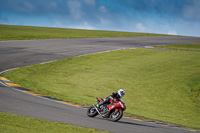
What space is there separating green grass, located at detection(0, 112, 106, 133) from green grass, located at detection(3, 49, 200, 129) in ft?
19.4

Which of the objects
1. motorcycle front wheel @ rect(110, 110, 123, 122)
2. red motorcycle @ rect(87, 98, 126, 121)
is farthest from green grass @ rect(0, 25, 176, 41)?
motorcycle front wheel @ rect(110, 110, 123, 122)

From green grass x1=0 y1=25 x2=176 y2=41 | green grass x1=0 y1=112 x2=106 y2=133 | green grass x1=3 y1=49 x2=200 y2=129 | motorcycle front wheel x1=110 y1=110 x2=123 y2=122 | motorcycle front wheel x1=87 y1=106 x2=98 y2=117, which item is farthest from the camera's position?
green grass x1=0 y1=25 x2=176 y2=41

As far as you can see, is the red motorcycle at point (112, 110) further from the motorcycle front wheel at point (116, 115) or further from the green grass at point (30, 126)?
the green grass at point (30, 126)

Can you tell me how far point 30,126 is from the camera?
8961 mm

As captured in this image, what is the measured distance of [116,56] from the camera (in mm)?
30734

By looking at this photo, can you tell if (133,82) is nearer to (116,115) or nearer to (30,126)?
(116,115)

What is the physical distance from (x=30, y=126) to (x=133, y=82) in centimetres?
1317

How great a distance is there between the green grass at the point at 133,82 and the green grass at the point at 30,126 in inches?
232

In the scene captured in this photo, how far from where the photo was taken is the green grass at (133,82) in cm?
1672

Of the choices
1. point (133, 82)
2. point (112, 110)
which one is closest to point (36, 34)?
point (133, 82)

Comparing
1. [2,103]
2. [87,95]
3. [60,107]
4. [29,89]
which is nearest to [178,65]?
[87,95]

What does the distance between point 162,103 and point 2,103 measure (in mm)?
9222

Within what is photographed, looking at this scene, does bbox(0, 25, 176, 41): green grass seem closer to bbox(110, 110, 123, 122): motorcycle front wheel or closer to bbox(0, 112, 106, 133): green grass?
bbox(110, 110, 123, 122): motorcycle front wheel

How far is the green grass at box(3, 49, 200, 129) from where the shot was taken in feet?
54.9
